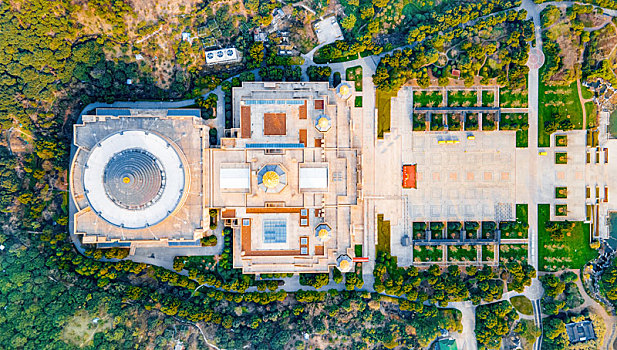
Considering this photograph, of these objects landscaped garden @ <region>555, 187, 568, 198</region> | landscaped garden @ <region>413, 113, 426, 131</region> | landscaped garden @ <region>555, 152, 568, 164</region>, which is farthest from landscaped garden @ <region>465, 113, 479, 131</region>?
landscaped garden @ <region>555, 187, 568, 198</region>

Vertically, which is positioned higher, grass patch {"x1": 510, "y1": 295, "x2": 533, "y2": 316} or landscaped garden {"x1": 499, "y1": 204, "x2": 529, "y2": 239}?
landscaped garden {"x1": 499, "y1": 204, "x2": 529, "y2": 239}

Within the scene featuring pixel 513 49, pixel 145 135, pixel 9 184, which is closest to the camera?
pixel 145 135

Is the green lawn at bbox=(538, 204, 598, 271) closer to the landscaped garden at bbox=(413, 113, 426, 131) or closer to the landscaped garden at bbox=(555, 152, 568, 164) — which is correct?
the landscaped garden at bbox=(555, 152, 568, 164)

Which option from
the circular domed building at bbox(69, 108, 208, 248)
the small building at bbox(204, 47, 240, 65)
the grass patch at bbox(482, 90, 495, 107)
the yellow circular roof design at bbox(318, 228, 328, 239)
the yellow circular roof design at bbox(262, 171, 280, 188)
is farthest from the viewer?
the grass patch at bbox(482, 90, 495, 107)

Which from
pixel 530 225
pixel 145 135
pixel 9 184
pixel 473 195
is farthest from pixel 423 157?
pixel 9 184

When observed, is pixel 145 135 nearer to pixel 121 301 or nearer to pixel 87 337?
pixel 121 301

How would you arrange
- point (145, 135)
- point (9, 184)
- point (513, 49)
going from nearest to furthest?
1. point (145, 135)
2. point (9, 184)
3. point (513, 49)
